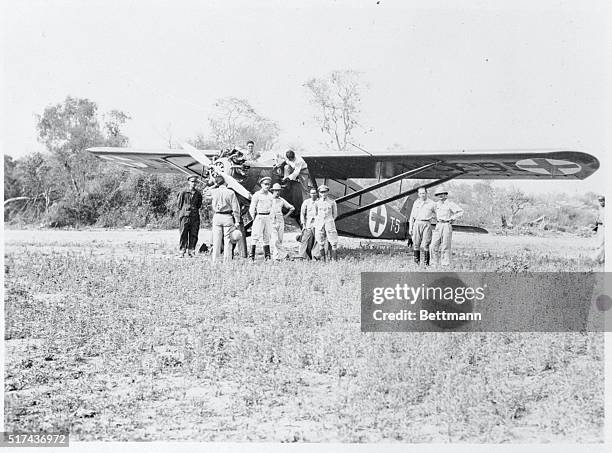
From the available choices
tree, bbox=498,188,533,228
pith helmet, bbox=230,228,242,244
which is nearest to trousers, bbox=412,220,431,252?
pith helmet, bbox=230,228,242,244

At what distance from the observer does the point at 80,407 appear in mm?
3949

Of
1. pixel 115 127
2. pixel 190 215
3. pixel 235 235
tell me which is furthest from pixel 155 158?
pixel 235 235

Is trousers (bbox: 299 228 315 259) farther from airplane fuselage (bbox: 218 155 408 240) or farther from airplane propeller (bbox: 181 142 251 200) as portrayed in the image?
airplane propeller (bbox: 181 142 251 200)

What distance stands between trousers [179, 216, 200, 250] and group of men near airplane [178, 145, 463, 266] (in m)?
0.84

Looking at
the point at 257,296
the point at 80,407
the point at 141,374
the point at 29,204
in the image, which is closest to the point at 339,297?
the point at 257,296

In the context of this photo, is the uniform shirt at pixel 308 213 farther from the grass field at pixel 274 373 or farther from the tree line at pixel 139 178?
the grass field at pixel 274 373

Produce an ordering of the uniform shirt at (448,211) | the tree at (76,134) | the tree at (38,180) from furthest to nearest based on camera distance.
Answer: the uniform shirt at (448,211) → the tree at (76,134) → the tree at (38,180)

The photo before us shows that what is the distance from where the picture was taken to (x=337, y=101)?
584cm

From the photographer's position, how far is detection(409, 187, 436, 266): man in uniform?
8.15m

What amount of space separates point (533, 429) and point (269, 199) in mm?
5724

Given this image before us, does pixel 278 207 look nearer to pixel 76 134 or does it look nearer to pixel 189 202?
pixel 189 202

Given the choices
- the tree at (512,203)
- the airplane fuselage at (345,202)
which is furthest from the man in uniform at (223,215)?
the tree at (512,203)

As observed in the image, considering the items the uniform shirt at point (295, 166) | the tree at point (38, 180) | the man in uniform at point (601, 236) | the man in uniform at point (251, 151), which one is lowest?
the man in uniform at point (601, 236)

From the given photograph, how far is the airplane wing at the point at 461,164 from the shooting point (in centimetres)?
697
